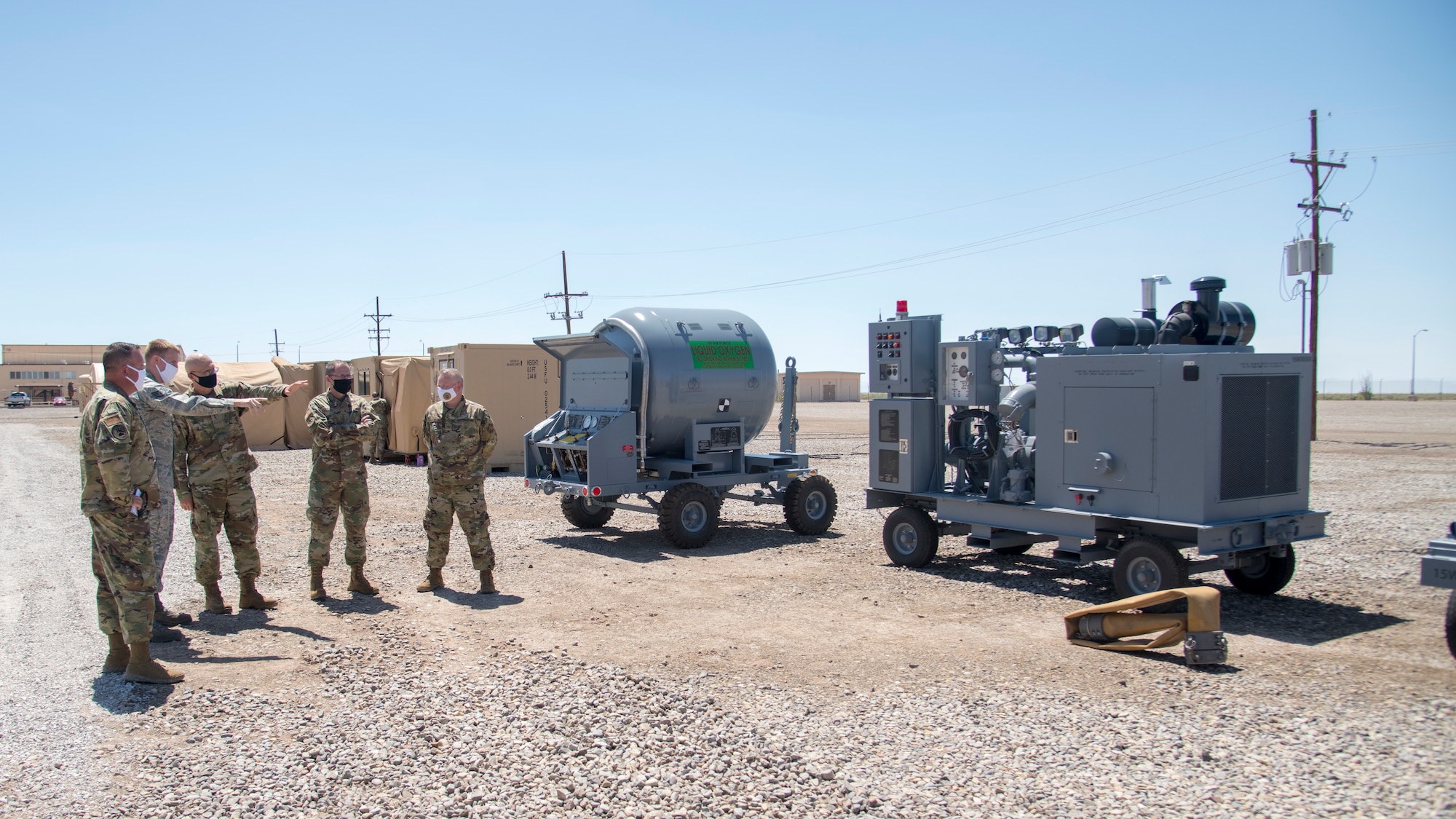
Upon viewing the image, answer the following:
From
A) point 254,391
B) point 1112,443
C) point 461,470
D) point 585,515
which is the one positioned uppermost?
point 254,391

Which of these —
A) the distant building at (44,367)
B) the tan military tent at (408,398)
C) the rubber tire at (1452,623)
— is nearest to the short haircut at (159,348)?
the rubber tire at (1452,623)

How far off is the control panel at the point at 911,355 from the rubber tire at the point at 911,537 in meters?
1.35

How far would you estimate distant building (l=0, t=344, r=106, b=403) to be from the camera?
8500 centimetres

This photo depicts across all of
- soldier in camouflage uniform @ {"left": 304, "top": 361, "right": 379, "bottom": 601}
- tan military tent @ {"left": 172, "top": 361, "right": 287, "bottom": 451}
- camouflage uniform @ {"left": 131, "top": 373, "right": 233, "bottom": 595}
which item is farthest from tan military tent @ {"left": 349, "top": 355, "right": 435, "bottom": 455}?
camouflage uniform @ {"left": 131, "top": 373, "right": 233, "bottom": 595}

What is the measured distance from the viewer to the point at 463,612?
8062mm

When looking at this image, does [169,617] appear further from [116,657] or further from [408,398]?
[408,398]

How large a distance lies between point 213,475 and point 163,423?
0.68 metres

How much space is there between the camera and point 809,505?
12.5m

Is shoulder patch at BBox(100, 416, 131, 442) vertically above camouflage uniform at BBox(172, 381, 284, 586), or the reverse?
shoulder patch at BBox(100, 416, 131, 442)

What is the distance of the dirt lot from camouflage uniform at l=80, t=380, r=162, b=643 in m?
0.56

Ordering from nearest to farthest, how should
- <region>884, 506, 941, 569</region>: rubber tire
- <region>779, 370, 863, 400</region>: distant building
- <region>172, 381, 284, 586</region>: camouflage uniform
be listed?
1. <region>172, 381, 284, 586</region>: camouflage uniform
2. <region>884, 506, 941, 569</region>: rubber tire
3. <region>779, 370, 863, 400</region>: distant building

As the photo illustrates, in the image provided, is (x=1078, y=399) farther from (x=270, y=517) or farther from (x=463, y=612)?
(x=270, y=517)

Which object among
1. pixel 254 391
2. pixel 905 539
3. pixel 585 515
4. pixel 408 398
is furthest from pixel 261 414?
pixel 905 539

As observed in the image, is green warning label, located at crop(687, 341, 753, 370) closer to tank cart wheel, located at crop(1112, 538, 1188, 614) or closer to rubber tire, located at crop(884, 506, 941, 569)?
rubber tire, located at crop(884, 506, 941, 569)
